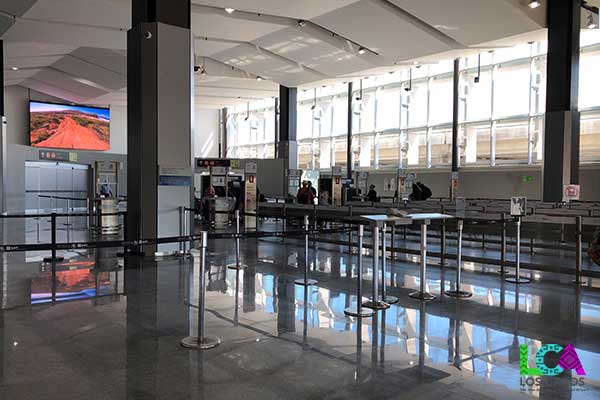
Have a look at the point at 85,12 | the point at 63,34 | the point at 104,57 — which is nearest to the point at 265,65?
Answer: the point at 104,57

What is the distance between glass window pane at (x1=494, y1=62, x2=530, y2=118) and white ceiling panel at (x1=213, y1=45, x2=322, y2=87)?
783 centimetres

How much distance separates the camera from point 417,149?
25.3 metres

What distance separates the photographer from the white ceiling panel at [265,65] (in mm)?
19094

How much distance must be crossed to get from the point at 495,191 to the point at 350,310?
1823 cm

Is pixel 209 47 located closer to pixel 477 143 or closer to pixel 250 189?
pixel 250 189

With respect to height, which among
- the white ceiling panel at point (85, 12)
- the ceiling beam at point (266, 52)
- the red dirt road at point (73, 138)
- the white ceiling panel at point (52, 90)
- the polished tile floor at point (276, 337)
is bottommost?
the polished tile floor at point (276, 337)

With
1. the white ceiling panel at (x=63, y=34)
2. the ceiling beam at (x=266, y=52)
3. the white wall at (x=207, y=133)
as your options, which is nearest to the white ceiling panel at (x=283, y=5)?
the ceiling beam at (x=266, y=52)

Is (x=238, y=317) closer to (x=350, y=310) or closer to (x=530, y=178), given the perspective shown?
(x=350, y=310)

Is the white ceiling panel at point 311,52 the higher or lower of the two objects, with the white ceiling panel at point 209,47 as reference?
lower

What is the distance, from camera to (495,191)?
72.9ft

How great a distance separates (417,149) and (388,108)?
2.91m

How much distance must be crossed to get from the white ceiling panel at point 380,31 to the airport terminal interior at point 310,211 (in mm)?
95

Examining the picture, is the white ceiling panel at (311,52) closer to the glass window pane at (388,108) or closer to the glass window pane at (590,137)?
the glass window pane at (388,108)

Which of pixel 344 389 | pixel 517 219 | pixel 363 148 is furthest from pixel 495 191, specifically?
pixel 344 389
